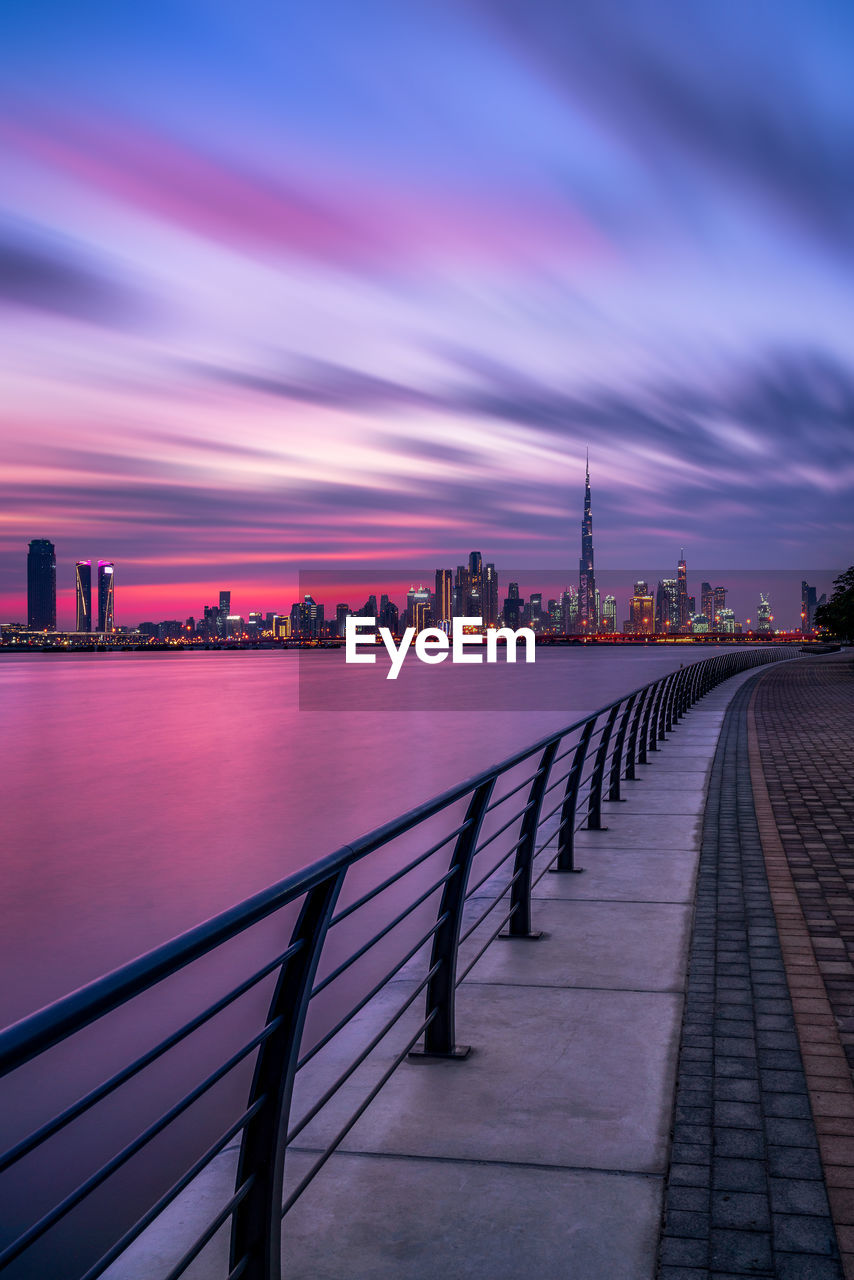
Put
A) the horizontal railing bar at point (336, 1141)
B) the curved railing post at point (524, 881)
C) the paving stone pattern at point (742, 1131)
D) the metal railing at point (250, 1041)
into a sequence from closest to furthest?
the metal railing at point (250, 1041) → the horizontal railing bar at point (336, 1141) → the paving stone pattern at point (742, 1131) → the curved railing post at point (524, 881)

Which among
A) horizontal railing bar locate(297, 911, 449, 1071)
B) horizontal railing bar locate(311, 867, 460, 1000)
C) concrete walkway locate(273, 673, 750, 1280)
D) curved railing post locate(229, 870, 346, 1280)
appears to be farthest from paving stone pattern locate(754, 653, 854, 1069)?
curved railing post locate(229, 870, 346, 1280)

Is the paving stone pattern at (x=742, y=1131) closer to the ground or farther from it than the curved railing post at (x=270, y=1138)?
closer to the ground

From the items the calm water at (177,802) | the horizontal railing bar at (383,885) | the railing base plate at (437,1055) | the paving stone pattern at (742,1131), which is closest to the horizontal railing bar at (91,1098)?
the horizontal railing bar at (383,885)

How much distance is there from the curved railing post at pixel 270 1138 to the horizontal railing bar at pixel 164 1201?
48 mm

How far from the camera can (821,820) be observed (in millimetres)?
10883

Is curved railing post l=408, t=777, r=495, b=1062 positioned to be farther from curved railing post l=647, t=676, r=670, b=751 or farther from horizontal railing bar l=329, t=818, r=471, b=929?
curved railing post l=647, t=676, r=670, b=751

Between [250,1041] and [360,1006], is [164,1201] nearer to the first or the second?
[250,1041]

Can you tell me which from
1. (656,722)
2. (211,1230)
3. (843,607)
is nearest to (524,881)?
(211,1230)

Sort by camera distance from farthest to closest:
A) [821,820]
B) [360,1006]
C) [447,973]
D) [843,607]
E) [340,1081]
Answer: [843,607]
[821,820]
[447,973]
[360,1006]
[340,1081]

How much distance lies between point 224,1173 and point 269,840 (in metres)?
15.1

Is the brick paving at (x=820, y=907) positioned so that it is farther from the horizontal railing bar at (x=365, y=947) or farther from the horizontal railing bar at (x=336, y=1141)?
the horizontal railing bar at (x=365, y=947)

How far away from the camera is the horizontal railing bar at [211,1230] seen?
7.26 feet

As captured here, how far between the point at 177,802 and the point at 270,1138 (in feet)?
72.3

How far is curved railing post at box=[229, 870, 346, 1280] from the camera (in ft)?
8.92
